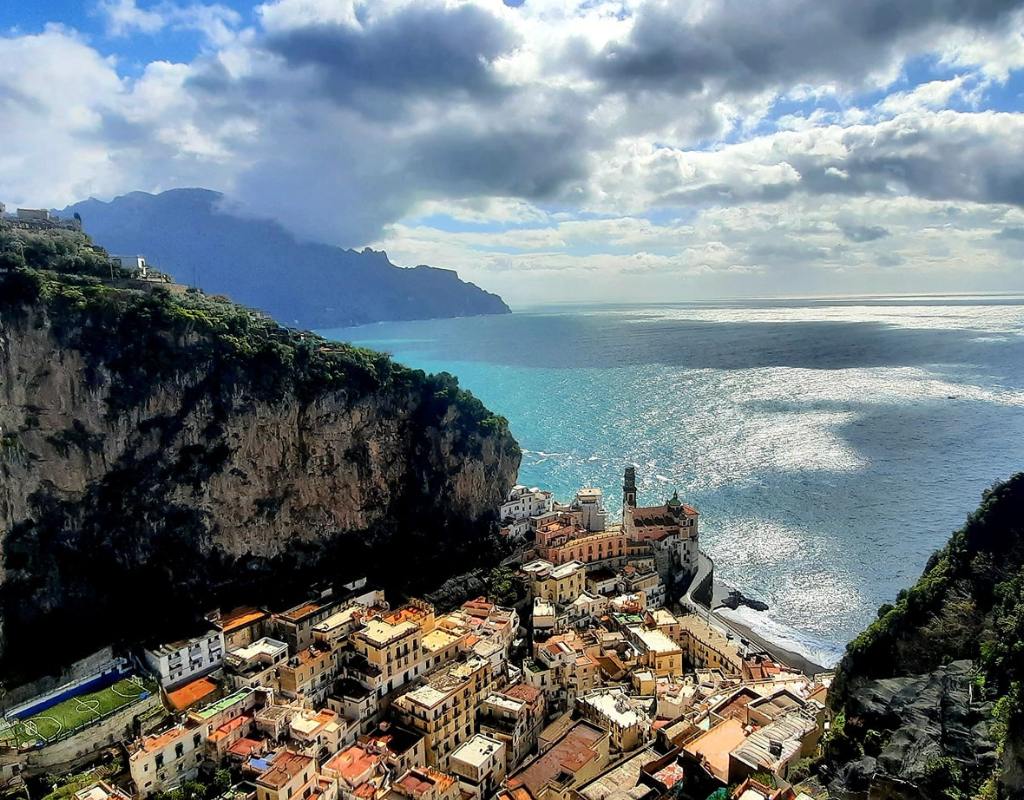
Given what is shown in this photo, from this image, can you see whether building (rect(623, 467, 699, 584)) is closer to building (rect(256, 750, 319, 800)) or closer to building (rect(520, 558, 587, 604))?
building (rect(520, 558, 587, 604))

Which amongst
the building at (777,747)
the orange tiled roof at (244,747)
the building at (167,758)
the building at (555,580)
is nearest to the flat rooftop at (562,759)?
the building at (777,747)

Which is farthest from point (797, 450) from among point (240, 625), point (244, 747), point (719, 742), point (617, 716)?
point (244, 747)

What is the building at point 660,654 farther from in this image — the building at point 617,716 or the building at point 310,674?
the building at point 310,674

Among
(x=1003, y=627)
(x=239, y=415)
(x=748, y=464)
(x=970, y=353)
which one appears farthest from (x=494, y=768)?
(x=970, y=353)

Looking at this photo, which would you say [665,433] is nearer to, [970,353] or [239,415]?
[239,415]

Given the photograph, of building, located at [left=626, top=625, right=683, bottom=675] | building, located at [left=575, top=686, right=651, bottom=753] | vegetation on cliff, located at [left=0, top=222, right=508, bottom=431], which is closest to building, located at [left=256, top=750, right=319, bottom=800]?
building, located at [left=575, top=686, right=651, bottom=753]

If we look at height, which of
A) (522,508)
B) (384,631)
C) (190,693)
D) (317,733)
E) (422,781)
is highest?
(522,508)

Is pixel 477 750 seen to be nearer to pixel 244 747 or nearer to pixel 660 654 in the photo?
pixel 244 747
